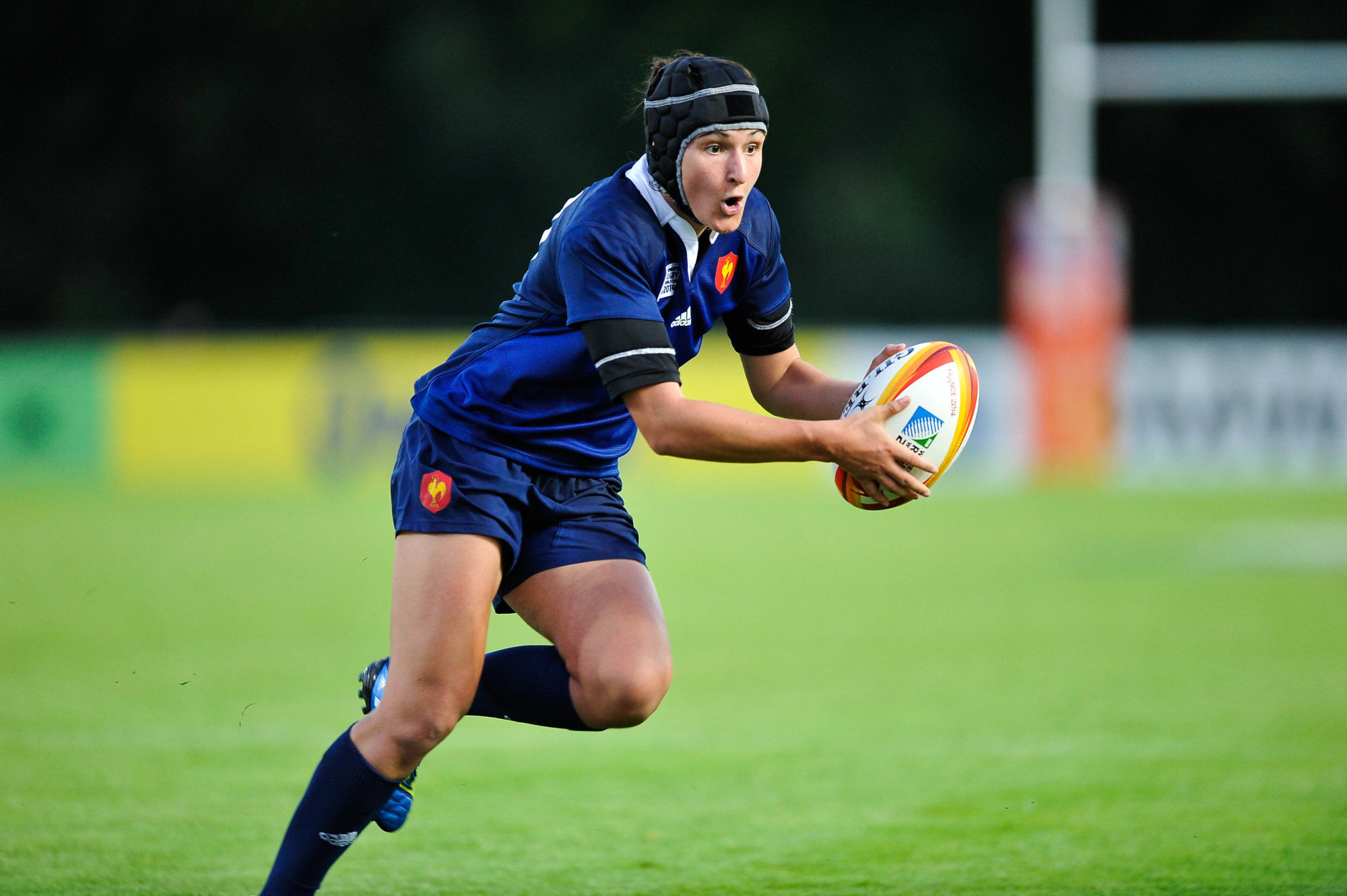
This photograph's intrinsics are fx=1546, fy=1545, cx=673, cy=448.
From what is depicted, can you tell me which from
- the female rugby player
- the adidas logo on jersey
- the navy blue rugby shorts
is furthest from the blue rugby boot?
the adidas logo on jersey

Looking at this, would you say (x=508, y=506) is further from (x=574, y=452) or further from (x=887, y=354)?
(x=887, y=354)

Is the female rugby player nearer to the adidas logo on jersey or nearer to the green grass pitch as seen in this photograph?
the adidas logo on jersey

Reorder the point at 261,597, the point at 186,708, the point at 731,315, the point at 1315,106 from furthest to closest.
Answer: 1. the point at 1315,106
2. the point at 261,597
3. the point at 186,708
4. the point at 731,315

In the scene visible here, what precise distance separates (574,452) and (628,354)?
18.2 inches

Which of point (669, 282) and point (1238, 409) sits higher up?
point (669, 282)

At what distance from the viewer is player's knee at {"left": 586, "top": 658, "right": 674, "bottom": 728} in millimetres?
3502

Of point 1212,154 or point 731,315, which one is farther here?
point 1212,154

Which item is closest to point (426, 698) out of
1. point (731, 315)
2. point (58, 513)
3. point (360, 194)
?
point (731, 315)

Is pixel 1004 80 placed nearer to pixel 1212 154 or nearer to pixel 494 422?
pixel 1212 154

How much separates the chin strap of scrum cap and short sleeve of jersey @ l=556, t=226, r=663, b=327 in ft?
0.71

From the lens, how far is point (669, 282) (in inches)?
144

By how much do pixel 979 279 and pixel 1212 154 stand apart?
4785mm

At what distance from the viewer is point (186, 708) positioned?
632 centimetres

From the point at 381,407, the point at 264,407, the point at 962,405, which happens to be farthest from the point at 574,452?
the point at 264,407
